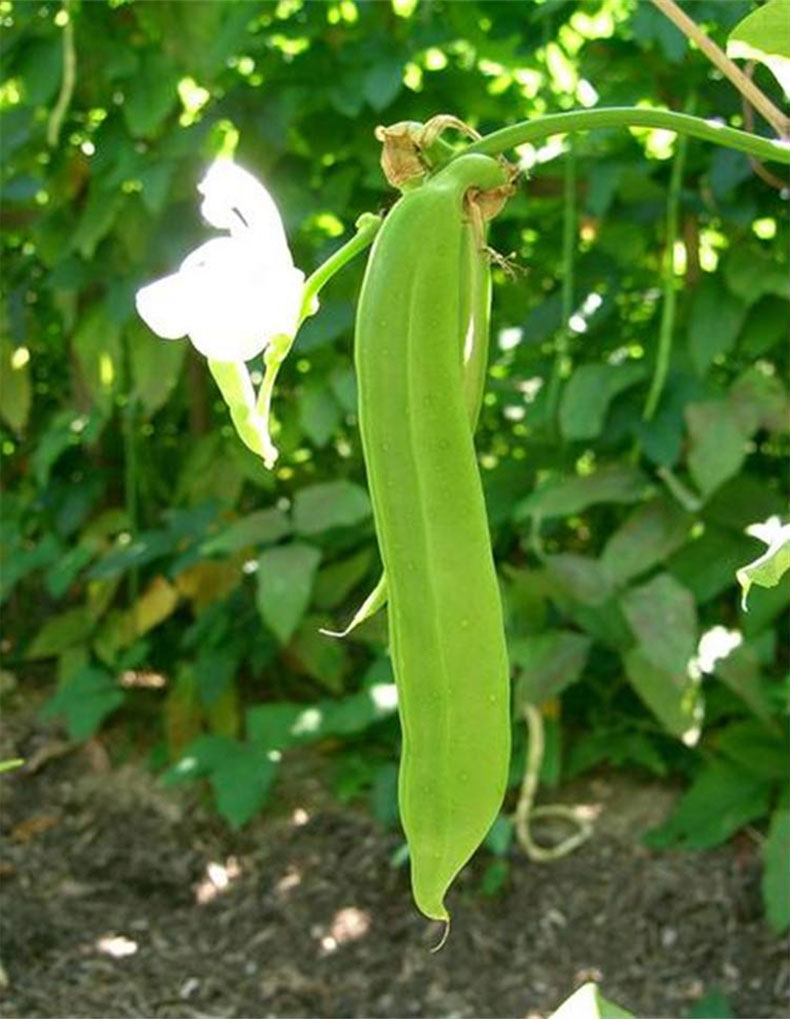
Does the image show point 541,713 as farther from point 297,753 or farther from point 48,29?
point 48,29

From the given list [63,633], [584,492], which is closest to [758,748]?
[584,492]

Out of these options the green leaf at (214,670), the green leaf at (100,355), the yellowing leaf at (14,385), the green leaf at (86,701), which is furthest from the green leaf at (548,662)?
the yellowing leaf at (14,385)

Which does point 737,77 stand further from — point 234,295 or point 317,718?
point 317,718

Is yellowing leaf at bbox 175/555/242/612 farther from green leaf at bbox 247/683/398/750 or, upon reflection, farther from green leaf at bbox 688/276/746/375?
green leaf at bbox 688/276/746/375

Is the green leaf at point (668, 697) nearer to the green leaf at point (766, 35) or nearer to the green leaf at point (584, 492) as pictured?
the green leaf at point (584, 492)

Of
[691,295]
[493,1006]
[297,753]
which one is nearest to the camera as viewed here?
[493,1006]

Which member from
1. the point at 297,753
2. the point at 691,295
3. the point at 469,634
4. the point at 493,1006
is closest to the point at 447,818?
the point at 469,634
